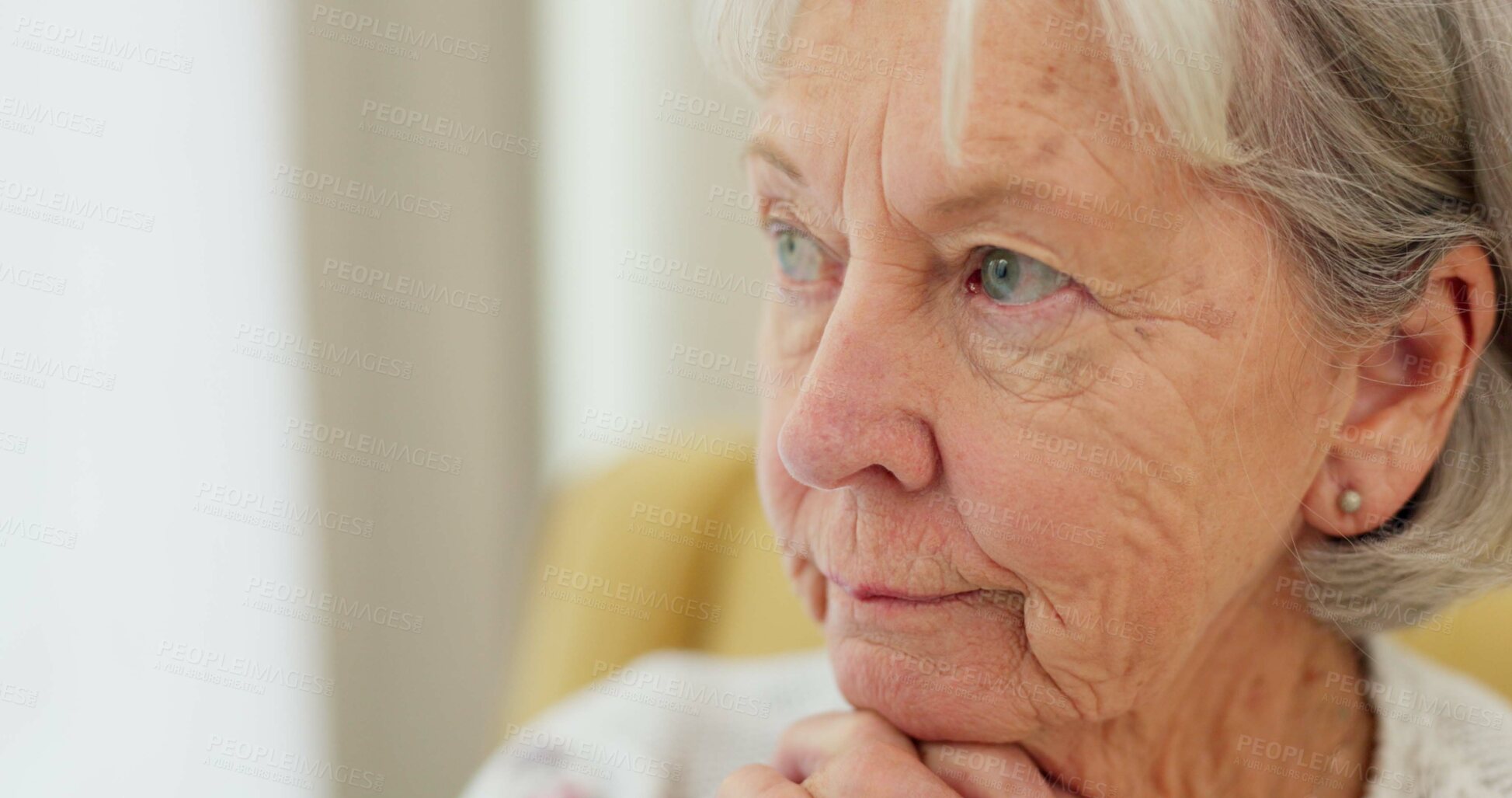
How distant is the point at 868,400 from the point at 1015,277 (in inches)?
6.1

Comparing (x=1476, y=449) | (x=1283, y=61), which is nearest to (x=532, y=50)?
(x=1283, y=61)

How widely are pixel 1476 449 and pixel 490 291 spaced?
137cm

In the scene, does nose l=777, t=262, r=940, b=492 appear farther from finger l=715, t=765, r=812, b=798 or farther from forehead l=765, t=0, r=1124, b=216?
finger l=715, t=765, r=812, b=798

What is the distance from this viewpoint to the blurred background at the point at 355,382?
1.31 metres

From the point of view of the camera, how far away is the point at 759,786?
41.4 inches

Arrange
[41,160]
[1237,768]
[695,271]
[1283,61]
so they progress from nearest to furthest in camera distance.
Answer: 1. [1283,61]
2. [1237,768]
3. [41,160]
4. [695,271]

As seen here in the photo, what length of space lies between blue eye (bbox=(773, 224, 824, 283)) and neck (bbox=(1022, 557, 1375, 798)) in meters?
0.49

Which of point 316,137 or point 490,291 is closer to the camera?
point 316,137

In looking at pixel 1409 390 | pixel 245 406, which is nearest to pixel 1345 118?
pixel 1409 390

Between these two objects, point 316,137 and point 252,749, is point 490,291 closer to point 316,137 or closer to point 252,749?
point 316,137

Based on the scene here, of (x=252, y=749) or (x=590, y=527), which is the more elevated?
(x=590, y=527)

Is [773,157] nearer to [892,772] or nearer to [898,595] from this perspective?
[898,595]

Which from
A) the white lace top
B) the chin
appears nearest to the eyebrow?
the chin

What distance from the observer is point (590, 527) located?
1.65m
